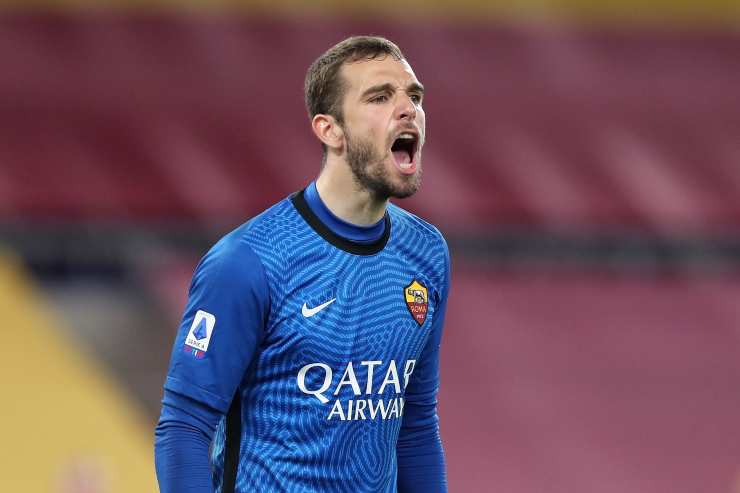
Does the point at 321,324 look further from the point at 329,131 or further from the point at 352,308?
the point at 329,131

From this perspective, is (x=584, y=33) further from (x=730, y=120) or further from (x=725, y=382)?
(x=725, y=382)

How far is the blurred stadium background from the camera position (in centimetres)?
749

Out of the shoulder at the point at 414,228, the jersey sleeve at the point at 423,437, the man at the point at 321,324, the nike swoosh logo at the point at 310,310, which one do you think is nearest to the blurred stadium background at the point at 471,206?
the jersey sleeve at the point at 423,437

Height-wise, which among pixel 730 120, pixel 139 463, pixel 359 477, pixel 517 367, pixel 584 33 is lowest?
pixel 359 477

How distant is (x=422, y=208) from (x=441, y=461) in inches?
240

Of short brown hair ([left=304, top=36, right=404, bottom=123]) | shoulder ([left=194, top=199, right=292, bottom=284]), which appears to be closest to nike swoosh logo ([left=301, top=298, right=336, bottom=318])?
shoulder ([left=194, top=199, right=292, bottom=284])

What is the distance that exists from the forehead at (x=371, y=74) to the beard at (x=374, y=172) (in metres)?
0.08

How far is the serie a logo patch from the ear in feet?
1.30

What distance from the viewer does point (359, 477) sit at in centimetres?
213

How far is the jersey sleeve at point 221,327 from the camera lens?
6.62 feet

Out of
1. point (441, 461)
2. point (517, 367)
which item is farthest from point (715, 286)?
point (441, 461)

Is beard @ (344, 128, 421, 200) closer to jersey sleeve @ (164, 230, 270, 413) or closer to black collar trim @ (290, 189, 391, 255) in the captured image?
black collar trim @ (290, 189, 391, 255)

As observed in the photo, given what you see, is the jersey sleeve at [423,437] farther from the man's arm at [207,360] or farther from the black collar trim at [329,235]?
the man's arm at [207,360]

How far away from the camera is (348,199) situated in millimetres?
2191
